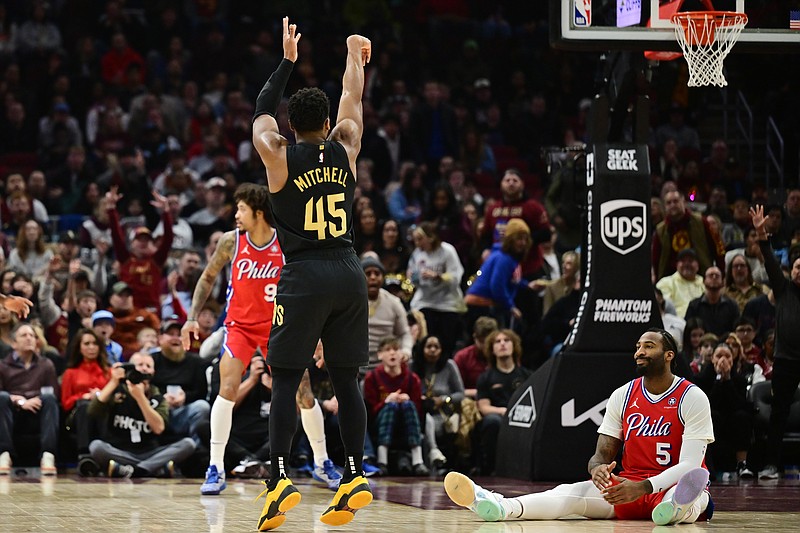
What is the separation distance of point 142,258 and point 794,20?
27.2ft

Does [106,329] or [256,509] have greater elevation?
[106,329]

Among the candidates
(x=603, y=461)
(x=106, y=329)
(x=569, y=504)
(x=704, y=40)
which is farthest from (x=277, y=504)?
(x=106, y=329)

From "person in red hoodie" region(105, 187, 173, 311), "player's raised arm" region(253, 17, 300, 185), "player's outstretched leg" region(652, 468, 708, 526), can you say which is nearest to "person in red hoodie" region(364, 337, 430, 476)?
"person in red hoodie" region(105, 187, 173, 311)

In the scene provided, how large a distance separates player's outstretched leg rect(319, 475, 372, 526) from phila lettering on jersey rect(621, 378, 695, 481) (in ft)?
6.38

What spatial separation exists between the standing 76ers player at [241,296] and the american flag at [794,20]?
4.53m

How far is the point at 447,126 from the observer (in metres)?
20.7

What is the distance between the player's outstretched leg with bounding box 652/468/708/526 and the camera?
7.49 meters

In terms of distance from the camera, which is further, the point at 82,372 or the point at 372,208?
the point at 372,208

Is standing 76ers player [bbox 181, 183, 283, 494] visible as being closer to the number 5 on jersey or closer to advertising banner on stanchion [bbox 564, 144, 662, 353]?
the number 5 on jersey

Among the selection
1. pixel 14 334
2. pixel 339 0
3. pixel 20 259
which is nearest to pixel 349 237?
pixel 14 334

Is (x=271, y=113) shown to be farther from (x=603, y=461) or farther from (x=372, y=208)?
(x=372, y=208)

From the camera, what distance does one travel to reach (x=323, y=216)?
23.8ft

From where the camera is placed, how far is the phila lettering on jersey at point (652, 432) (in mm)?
7973

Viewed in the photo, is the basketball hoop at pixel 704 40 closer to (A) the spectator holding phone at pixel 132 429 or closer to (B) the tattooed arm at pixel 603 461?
(B) the tattooed arm at pixel 603 461
